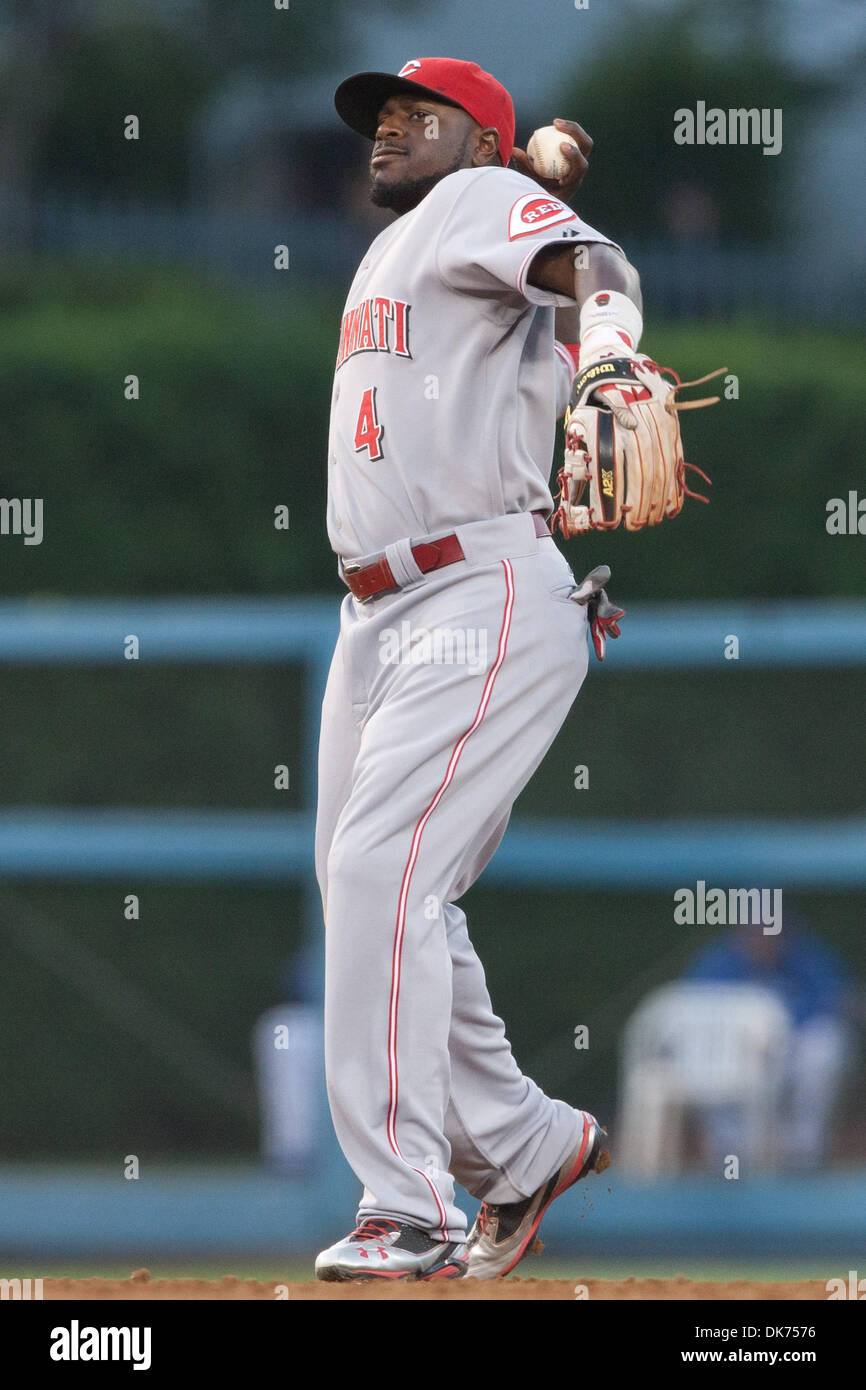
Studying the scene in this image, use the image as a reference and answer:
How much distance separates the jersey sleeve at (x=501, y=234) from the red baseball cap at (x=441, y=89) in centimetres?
20

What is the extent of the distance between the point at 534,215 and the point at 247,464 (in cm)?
606

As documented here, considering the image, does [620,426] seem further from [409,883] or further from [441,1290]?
[441,1290]

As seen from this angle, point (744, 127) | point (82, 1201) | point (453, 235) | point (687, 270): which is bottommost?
point (82, 1201)

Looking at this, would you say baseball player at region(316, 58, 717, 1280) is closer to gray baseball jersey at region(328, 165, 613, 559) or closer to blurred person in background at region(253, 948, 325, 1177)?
gray baseball jersey at region(328, 165, 613, 559)

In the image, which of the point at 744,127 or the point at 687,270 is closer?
the point at 687,270

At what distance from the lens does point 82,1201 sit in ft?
21.6

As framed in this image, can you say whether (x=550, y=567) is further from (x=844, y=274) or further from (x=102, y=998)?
(x=844, y=274)

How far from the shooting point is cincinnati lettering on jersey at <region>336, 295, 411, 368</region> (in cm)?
318

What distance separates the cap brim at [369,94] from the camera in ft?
10.8

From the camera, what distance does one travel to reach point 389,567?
3154mm

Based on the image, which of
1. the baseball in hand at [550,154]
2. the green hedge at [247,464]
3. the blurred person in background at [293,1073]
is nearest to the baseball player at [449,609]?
the baseball in hand at [550,154]

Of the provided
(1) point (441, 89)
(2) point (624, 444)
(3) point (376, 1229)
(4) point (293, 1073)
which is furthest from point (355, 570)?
(4) point (293, 1073)
